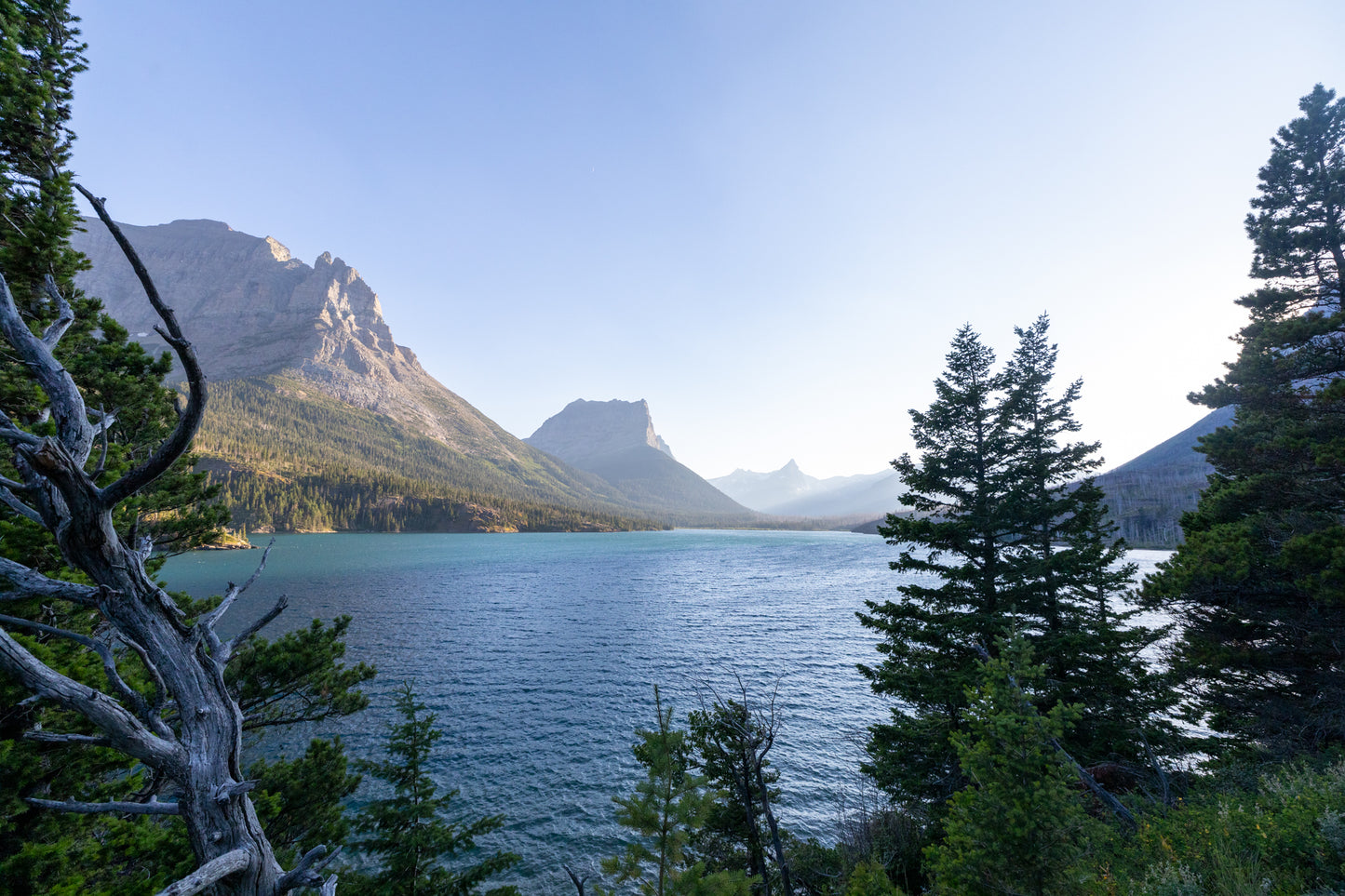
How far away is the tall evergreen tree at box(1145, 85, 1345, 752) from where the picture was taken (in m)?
11.2

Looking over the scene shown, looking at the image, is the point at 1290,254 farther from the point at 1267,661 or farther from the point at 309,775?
the point at 309,775

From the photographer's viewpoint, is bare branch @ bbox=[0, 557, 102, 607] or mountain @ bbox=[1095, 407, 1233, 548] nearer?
bare branch @ bbox=[0, 557, 102, 607]

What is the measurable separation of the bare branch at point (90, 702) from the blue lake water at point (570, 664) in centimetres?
1484

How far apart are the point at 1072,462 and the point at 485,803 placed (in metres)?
23.6

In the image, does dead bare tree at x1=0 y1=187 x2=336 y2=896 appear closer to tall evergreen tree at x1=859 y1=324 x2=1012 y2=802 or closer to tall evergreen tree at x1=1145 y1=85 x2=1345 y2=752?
tall evergreen tree at x1=859 y1=324 x2=1012 y2=802

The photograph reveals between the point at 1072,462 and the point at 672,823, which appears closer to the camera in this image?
the point at 672,823

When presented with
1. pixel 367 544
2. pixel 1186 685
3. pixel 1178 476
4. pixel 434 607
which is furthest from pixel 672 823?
pixel 1178 476

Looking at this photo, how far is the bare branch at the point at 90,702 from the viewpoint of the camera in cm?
359

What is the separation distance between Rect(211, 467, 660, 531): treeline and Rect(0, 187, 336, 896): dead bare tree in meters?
156

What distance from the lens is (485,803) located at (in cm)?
1739

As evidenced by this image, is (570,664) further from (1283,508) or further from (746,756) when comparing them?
(1283,508)

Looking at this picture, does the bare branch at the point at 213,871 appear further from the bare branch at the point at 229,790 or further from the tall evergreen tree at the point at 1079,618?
the tall evergreen tree at the point at 1079,618

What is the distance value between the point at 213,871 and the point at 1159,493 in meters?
162

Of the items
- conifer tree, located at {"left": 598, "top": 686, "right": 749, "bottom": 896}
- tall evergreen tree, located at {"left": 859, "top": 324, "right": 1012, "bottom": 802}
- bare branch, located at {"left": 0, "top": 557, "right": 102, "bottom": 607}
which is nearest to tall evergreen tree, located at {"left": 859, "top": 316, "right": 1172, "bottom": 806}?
tall evergreen tree, located at {"left": 859, "top": 324, "right": 1012, "bottom": 802}
